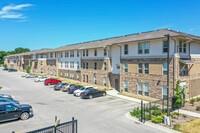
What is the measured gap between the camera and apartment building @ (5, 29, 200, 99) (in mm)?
21125

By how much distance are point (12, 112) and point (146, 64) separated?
18873 millimetres

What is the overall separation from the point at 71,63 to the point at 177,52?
30892 mm

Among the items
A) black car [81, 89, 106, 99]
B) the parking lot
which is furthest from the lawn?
black car [81, 89, 106, 99]

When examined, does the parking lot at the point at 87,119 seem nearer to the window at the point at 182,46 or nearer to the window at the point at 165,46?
the window at the point at 165,46

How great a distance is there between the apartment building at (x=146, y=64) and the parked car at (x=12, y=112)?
15.2 meters

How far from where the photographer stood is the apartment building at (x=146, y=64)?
21125 millimetres

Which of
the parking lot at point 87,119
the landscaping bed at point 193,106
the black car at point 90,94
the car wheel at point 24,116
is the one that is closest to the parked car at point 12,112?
the car wheel at point 24,116

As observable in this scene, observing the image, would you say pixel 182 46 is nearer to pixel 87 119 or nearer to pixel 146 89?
pixel 146 89

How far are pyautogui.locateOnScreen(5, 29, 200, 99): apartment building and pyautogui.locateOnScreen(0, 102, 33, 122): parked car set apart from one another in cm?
1520

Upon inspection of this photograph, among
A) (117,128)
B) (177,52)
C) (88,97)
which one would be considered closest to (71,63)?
(88,97)

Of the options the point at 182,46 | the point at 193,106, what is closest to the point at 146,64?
the point at 182,46

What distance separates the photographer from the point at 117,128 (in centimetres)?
1313

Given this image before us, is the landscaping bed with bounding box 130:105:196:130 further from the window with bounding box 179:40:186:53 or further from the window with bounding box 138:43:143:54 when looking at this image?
the window with bounding box 138:43:143:54

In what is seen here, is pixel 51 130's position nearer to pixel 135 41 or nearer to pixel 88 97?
pixel 88 97
